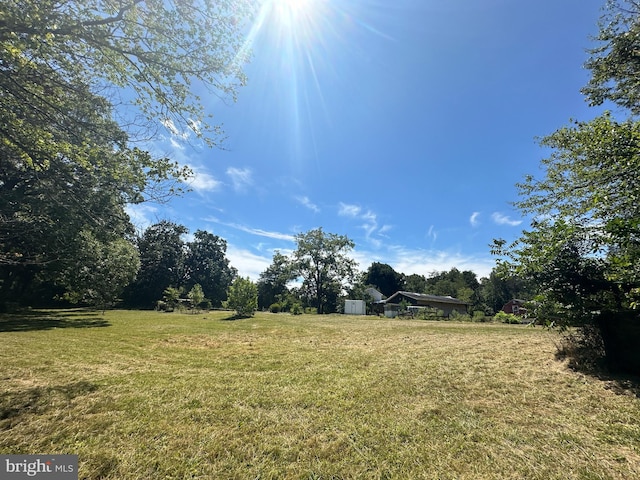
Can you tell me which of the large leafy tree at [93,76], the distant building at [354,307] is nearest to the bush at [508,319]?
the distant building at [354,307]

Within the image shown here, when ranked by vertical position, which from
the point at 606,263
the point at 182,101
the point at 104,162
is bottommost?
the point at 606,263

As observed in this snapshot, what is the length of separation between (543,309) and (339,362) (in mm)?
4513

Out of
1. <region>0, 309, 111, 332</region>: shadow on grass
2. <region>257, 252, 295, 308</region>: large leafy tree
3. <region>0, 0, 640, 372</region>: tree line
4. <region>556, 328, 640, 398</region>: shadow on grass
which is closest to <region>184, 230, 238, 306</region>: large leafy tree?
<region>257, 252, 295, 308</region>: large leafy tree

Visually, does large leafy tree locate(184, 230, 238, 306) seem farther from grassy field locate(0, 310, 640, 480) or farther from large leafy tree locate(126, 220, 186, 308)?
grassy field locate(0, 310, 640, 480)

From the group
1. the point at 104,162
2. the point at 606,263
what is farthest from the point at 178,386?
the point at 606,263

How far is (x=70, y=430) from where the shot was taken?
311cm

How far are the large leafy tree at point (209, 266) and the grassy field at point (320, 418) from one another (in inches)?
1854

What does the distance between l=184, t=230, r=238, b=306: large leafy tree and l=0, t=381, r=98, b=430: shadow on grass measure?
4795cm

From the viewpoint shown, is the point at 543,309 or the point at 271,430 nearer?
the point at 271,430

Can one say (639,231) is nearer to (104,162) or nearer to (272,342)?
(104,162)

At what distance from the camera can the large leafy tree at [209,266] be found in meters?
51.1

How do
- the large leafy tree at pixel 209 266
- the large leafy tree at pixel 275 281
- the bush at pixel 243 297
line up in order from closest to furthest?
1. the bush at pixel 243 297
2. the large leafy tree at pixel 275 281
3. the large leafy tree at pixel 209 266

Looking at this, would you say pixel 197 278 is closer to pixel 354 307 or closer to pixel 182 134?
pixel 354 307

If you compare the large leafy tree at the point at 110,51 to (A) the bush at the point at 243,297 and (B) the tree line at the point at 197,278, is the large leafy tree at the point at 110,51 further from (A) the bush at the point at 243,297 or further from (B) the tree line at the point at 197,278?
(A) the bush at the point at 243,297
